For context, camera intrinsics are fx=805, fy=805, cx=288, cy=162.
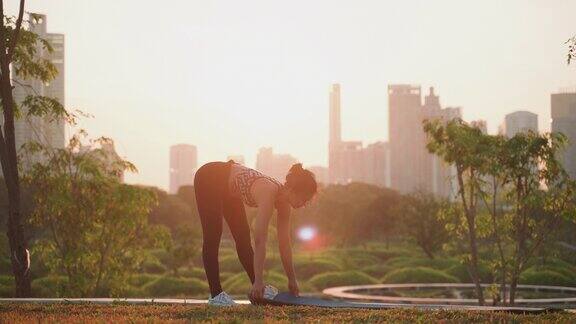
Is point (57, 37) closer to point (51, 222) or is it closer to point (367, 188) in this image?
point (51, 222)

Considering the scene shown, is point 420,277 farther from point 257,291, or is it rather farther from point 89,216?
point 257,291

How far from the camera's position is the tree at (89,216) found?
51.1 feet

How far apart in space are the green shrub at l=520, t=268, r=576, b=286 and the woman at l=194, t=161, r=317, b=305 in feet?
59.0

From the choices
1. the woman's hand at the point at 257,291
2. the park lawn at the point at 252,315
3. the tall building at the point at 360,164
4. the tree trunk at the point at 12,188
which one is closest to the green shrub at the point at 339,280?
the tree trunk at the point at 12,188

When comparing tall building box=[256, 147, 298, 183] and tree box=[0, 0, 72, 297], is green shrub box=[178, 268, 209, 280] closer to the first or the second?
tree box=[0, 0, 72, 297]

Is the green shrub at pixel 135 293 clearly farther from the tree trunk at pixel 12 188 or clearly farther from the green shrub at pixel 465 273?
the green shrub at pixel 465 273

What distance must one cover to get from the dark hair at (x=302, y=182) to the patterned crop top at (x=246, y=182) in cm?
27

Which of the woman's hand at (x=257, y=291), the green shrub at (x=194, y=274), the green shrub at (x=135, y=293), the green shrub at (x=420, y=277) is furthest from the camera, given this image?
the green shrub at (x=194, y=274)

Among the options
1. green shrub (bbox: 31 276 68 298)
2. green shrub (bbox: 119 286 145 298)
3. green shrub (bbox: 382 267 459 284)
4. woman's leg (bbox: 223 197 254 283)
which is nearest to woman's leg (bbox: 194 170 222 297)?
woman's leg (bbox: 223 197 254 283)

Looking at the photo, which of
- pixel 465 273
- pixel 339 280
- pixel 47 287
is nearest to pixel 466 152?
pixel 339 280

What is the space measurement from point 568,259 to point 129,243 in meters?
19.8

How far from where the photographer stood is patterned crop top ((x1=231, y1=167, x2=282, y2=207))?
6703 mm

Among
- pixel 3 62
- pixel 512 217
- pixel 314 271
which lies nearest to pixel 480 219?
pixel 512 217

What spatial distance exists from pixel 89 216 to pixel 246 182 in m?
10.3
